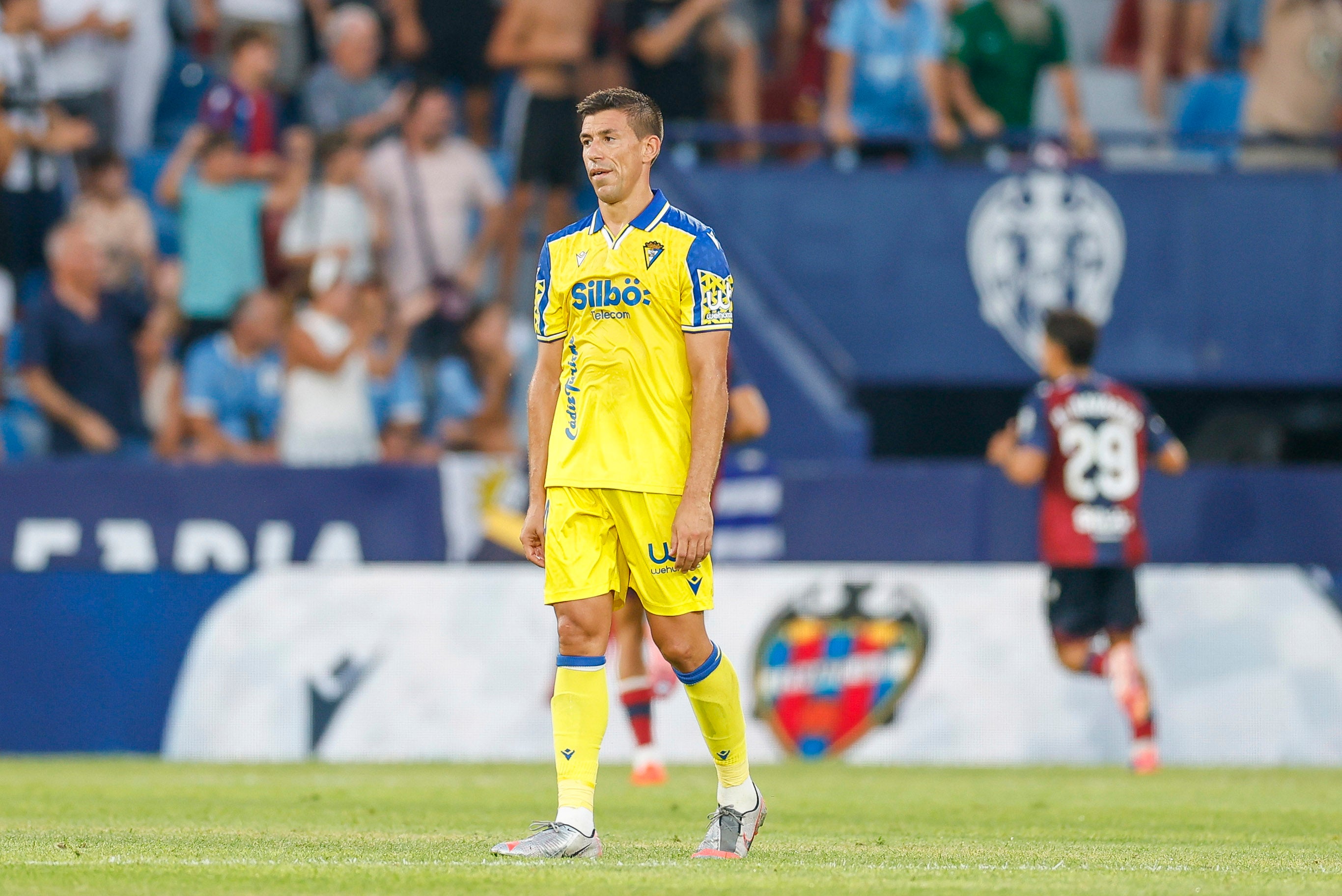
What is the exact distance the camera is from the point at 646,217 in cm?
629

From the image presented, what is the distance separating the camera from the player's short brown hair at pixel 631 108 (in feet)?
20.4

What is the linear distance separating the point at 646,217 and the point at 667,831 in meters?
2.35

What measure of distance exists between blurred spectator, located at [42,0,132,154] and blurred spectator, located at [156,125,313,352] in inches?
31.4

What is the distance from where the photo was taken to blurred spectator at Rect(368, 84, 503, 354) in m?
14.9

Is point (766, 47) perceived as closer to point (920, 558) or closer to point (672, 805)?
point (920, 558)

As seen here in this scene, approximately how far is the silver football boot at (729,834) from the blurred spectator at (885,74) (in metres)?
9.60

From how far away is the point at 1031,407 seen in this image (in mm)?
10828

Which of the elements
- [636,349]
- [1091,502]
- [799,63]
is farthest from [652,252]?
[799,63]

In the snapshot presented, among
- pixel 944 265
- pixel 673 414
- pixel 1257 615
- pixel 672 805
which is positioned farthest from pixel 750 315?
pixel 673 414

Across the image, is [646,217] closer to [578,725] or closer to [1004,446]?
[578,725]

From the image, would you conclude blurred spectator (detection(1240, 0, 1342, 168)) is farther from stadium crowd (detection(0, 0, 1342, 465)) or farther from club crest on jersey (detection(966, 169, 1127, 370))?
club crest on jersey (detection(966, 169, 1127, 370))

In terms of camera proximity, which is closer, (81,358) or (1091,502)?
(1091,502)

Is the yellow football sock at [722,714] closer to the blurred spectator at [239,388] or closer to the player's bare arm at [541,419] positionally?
the player's bare arm at [541,419]

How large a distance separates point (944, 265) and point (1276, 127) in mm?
2762
